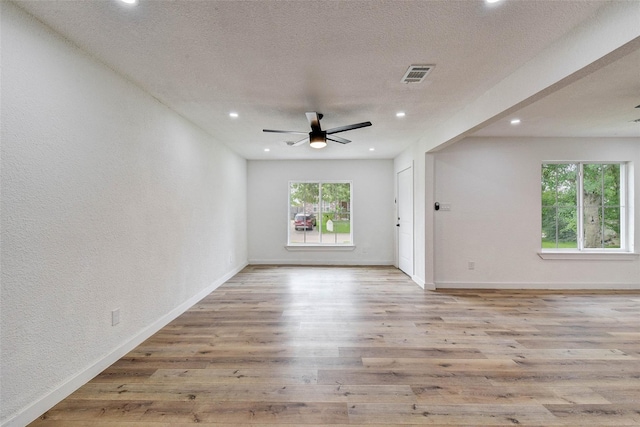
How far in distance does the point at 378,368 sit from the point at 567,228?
4.51 meters

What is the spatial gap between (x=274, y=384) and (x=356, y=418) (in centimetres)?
66

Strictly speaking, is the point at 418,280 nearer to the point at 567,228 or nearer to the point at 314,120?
the point at 567,228

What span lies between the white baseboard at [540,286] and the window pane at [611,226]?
659 mm

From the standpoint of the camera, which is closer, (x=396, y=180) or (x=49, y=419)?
(x=49, y=419)

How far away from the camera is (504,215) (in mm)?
4551

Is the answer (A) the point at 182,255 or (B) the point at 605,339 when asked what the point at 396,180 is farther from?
(A) the point at 182,255

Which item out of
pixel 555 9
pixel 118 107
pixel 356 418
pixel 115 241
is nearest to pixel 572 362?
pixel 356 418

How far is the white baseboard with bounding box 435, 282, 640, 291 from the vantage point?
4.46 meters

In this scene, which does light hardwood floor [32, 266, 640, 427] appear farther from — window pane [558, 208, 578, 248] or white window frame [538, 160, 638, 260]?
window pane [558, 208, 578, 248]

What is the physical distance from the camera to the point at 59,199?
1.88 metres

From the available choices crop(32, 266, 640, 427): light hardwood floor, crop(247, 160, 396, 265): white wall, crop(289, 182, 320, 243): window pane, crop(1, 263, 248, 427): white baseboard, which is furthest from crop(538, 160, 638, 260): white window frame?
crop(1, 263, 248, 427): white baseboard

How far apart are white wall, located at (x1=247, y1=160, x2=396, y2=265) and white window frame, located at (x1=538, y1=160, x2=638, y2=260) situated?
288 centimetres

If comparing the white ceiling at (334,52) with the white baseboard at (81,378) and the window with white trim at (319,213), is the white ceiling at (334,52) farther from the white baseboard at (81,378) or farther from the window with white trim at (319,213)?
the window with white trim at (319,213)

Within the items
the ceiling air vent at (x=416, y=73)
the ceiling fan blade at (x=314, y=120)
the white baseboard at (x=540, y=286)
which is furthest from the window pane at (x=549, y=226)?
the ceiling fan blade at (x=314, y=120)
